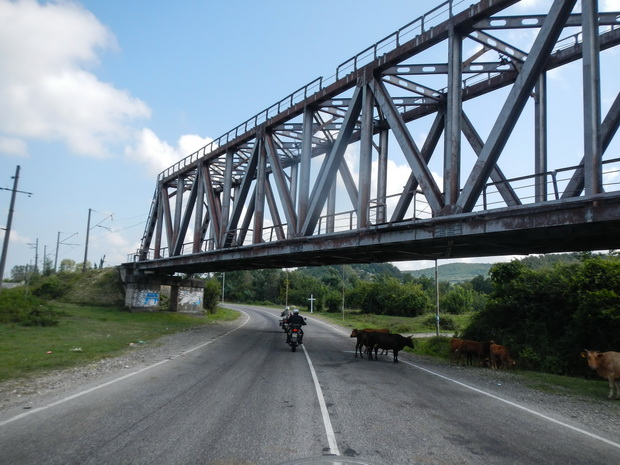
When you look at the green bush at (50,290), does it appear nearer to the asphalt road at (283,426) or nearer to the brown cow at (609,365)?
the asphalt road at (283,426)

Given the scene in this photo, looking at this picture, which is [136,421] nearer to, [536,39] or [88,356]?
[88,356]

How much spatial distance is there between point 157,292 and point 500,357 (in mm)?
36703

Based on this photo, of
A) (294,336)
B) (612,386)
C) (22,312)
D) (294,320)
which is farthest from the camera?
(22,312)

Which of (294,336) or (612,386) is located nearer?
(612,386)

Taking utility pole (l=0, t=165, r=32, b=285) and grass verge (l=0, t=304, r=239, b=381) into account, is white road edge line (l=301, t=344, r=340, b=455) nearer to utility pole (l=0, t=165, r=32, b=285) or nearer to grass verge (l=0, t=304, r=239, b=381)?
grass verge (l=0, t=304, r=239, b=381)

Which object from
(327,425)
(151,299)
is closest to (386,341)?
(327,425)

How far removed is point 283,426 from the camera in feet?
21.5

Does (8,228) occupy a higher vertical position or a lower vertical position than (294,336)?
higher

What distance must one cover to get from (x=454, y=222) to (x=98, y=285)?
147 ft

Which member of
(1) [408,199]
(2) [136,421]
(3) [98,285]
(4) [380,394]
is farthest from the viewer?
(3) [98,285]

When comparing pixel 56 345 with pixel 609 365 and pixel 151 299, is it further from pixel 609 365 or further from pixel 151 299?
pixel 151 299

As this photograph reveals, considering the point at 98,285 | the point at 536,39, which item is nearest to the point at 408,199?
the point at 536,39

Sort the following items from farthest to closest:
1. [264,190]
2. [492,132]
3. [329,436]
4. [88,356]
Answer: [264,190] < [88,356] < [492,132] < [329,436]

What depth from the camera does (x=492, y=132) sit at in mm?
12531
